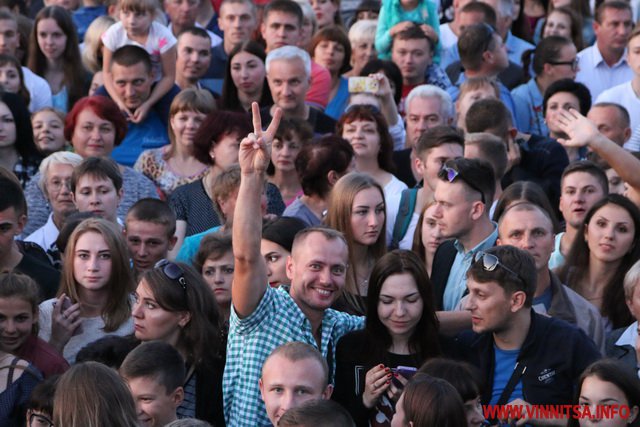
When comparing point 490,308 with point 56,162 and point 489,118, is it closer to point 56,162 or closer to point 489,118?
point 489,118

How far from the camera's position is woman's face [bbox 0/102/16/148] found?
9703mm

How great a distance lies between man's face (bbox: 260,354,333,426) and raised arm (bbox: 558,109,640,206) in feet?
9.62

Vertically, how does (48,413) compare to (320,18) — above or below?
below

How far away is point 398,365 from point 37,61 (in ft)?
21.0

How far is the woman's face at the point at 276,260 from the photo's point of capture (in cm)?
750

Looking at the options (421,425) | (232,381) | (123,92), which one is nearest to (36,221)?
(123,92)

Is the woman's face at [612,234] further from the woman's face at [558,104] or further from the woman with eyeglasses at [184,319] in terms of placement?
the woman's face at [558,104]

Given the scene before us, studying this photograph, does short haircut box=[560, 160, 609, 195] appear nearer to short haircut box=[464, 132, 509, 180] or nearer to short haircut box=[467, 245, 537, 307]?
short haircut box=[464, 132, 509, 180]

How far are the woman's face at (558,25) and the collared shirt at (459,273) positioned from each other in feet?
19.9

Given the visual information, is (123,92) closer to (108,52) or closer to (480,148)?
(108,52)

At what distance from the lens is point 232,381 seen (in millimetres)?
6484

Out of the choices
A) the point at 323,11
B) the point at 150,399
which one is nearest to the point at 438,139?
the point at 150,399

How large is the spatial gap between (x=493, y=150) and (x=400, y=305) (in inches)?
103

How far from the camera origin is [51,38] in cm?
1182
